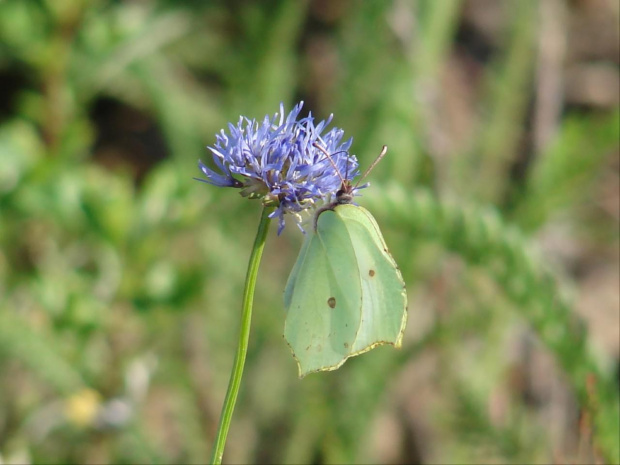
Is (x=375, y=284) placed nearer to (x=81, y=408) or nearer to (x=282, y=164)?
(x=282, y=164)

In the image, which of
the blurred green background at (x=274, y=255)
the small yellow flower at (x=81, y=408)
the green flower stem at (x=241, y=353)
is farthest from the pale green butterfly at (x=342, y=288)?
the small yellow flower at (x=81, y=408)

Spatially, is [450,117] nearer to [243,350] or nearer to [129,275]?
[129,275]

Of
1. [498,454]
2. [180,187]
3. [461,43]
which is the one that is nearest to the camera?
[498,454]

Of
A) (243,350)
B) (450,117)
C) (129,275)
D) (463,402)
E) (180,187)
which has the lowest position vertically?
(243,350)

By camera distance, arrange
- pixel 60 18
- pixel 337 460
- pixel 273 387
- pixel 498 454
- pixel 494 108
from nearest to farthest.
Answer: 1. pixel 498 454
2. pixel 337 460
3. pixel 60 18
4. pixel 273 387
5. pixel 494 108

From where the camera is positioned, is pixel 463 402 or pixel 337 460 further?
pixel 337 460

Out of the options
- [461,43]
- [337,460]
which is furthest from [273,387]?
[461,43]

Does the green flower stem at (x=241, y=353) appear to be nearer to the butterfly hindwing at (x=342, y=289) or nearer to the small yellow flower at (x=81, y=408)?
the butterfly hindwing at (x=342, y=289)
